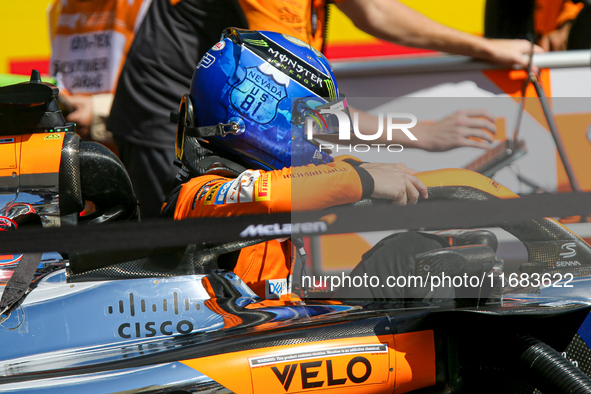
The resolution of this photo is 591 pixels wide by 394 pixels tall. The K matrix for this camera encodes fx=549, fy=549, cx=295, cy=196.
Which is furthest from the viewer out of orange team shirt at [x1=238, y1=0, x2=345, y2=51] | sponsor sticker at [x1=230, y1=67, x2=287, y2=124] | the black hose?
orange team shirt at [x1=238, y1=0, x2=345, y2=51]

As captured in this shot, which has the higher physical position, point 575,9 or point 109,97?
point 575,9

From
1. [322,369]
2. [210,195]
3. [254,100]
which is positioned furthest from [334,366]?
[254,100]

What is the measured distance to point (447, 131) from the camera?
1.09 m

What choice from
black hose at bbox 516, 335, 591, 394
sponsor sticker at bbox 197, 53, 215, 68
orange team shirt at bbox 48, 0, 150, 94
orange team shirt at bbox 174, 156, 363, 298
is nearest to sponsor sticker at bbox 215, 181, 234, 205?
orange team shirt at bbox 174, 156, 363, 298

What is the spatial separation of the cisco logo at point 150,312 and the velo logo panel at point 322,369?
196 mm

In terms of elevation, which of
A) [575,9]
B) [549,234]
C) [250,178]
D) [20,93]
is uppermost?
[575,9]

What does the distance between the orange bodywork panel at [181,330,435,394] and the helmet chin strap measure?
2.09 feet

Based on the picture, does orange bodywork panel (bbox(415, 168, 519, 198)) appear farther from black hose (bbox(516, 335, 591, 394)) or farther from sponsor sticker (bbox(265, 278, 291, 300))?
sponsor sticker (bbox(265, 278, 291, 300))

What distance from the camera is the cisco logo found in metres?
1.11

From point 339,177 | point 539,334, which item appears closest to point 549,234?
point 539,334

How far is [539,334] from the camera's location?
3.56 feet

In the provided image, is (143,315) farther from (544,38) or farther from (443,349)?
(544,38)

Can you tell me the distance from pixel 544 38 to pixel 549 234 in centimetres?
157

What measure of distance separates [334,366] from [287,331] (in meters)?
0.11
